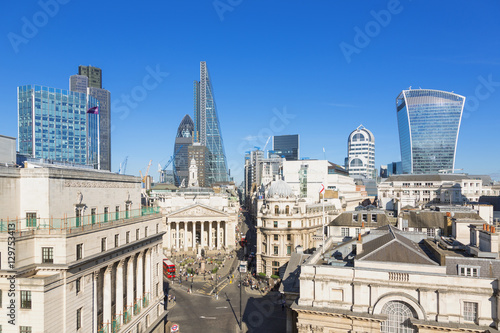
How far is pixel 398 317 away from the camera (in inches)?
1163

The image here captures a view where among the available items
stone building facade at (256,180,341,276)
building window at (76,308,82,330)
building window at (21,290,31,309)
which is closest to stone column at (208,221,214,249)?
stone building facade at (256,180,341,276)

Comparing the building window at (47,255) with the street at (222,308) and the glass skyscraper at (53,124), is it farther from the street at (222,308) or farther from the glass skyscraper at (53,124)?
the glass skyscraper at (53,124)

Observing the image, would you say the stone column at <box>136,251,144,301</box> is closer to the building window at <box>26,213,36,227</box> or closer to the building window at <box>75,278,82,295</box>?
the building window at <box>75,278,82,295</box>

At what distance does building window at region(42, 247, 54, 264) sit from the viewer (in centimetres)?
2648

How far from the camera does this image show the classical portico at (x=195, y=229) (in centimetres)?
10769

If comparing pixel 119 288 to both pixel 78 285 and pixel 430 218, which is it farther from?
pixel 430 218

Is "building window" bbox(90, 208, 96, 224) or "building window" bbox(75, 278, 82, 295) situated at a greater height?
"building window" bbox(90, 208, 96, 224)

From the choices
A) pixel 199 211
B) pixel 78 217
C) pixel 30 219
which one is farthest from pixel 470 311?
pixel 199 211

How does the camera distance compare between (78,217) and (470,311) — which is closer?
(470,311)

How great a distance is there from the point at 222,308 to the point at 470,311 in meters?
36.9

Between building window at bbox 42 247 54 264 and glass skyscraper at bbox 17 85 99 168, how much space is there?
117 meters

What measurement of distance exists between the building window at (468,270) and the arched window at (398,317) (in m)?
5.11

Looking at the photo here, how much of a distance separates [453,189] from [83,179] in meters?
119

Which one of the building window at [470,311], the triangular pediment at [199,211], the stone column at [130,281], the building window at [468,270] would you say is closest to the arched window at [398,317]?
the building window at [470,311]
